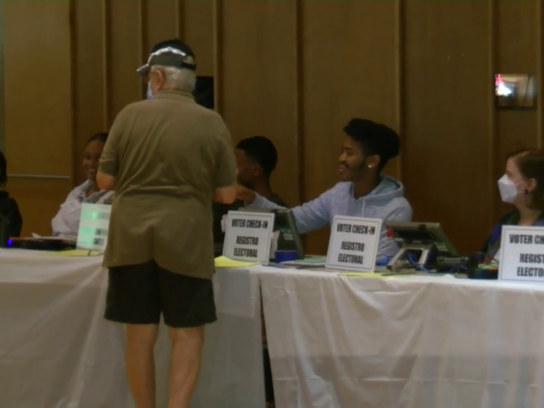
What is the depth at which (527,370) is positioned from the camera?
2.24 metres

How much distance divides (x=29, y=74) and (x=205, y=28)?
3.43 ft

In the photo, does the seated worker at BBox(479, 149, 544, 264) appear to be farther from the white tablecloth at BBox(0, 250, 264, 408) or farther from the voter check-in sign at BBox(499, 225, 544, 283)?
the white tablecloth at BBox(0, 250, 264, 408)

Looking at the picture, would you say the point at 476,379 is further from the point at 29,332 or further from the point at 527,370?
the point at 29,332

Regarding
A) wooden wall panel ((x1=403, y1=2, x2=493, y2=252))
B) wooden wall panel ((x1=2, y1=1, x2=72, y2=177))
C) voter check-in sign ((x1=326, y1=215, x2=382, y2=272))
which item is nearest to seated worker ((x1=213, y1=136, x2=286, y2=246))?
wooden wall panel ((x1=403, y1=2, x2=493, y2=252))

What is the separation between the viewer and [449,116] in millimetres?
3791

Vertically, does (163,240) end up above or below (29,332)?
above

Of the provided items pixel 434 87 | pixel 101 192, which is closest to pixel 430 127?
pixel 434 87

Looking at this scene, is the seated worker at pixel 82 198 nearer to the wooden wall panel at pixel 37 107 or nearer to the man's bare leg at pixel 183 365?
the wooden wall panel at pixel 37 107

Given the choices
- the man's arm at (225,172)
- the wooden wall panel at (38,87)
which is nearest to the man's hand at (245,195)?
the man's arm at (225,172)

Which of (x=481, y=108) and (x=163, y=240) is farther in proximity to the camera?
(x=481, y=108)

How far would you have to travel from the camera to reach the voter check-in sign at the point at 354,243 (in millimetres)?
2529

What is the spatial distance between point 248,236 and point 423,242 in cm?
60

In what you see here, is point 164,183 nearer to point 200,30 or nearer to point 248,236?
point 248,236

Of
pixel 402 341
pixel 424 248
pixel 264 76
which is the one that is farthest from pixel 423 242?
pixel 264 76
